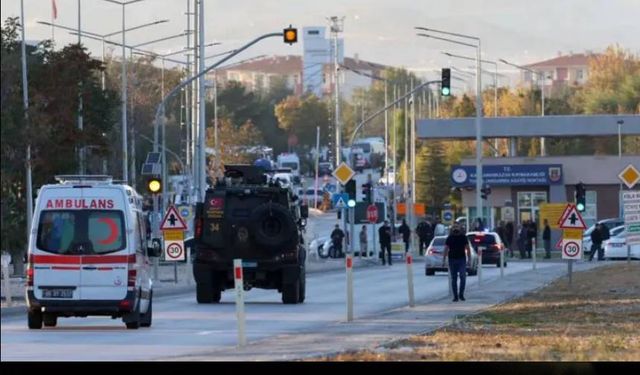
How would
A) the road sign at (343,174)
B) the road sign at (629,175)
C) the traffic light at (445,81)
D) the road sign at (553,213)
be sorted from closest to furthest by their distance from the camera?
the road sign at (629,175) < the road sign at (553,213) < the traffic light at (445,81) < the road sign at (343,174)

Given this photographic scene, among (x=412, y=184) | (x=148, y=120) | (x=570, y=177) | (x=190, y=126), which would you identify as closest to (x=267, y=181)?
(x=190, y=126)

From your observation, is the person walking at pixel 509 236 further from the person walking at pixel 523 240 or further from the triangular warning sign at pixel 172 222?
the triangular warning sign at pixel 172 222

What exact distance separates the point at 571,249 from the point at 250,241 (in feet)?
30.7

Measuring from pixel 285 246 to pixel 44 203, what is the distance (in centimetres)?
971

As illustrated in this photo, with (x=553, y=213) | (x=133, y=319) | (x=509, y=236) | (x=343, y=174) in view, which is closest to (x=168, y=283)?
(x=343, y=174)

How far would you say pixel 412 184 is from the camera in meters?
99.0

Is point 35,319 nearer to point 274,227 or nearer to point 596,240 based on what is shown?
point 274,227

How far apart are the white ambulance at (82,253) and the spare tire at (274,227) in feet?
27.8

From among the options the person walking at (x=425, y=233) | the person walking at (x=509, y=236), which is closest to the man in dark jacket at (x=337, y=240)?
the person walking at (x=425, y=233)

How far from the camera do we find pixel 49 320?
2803 cm

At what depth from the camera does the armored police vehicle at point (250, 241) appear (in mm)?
35812

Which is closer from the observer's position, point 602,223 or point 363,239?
point 363,239

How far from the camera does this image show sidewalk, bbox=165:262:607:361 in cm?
2034

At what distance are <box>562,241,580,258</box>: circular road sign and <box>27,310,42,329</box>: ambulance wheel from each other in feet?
57.5
